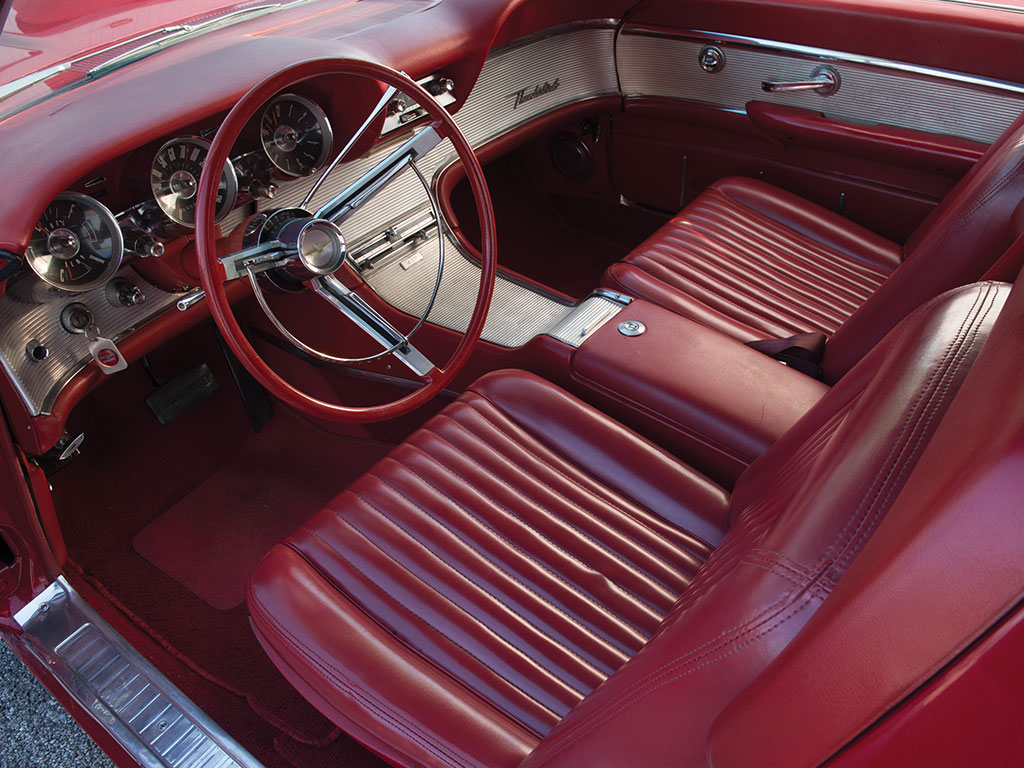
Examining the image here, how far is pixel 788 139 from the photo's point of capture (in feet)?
7.12

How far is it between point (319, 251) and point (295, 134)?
39 cm

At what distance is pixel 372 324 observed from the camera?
135 cm

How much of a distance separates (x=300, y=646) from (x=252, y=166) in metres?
0.86

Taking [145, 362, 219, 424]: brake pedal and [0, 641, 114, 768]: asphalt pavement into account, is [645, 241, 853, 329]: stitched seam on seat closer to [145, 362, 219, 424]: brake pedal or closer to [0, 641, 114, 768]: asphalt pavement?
[145, 362, 219, 424]: brake pedal

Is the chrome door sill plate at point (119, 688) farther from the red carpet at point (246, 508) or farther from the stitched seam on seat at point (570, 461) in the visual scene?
the stitched seam on seat at point (570, 461)

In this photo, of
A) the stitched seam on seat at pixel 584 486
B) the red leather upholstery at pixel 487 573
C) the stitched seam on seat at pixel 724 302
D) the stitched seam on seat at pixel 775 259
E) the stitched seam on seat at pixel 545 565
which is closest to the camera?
the red leather upholstery at pixel 487 573

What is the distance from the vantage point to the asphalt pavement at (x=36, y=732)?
1.46 metres

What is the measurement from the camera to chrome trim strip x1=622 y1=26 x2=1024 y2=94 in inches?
73.1

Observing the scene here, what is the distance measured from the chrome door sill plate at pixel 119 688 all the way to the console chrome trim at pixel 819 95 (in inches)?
77.4

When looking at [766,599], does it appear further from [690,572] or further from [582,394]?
[582,394]

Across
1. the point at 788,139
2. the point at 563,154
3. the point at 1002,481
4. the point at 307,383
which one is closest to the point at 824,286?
the point at 788,139

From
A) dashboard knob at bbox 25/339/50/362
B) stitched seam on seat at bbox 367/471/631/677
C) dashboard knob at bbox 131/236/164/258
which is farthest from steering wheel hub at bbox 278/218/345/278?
dashboard knob at bbox 25/339/50/362

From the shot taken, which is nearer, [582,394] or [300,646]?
[300,646]

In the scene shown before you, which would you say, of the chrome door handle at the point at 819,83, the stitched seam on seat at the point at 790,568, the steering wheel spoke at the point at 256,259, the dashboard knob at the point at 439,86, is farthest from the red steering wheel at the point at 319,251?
the chrome door handle at the point at 819,83
